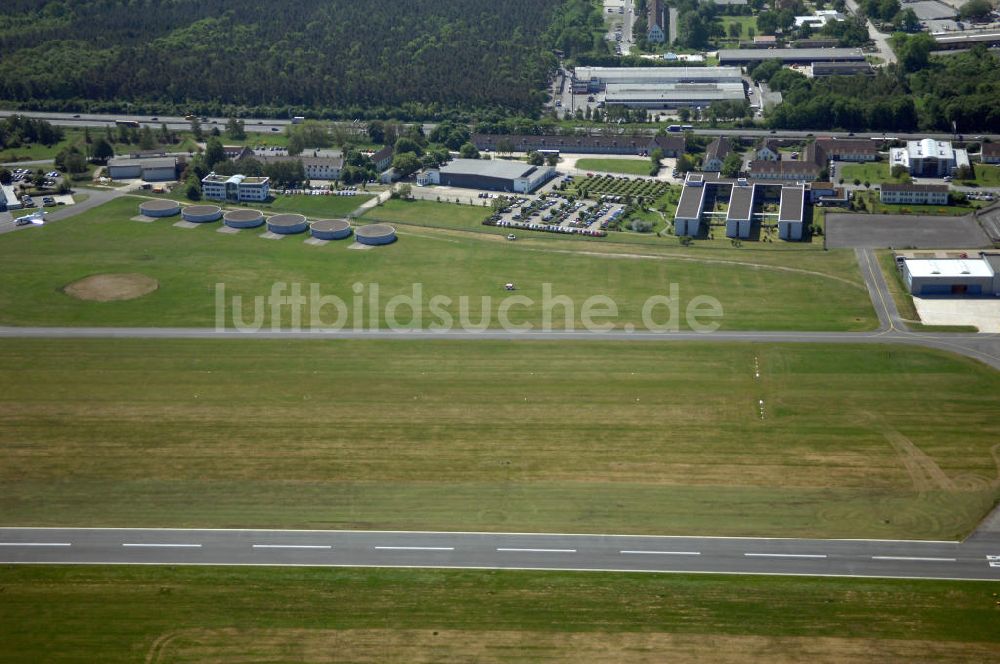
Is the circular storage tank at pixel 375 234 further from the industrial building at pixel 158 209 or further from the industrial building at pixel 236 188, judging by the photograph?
the industrial building at pixel 158 209

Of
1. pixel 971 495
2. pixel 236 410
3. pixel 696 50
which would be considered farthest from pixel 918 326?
pixel 696 50

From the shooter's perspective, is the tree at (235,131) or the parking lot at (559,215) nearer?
the parking lot at (559,215)

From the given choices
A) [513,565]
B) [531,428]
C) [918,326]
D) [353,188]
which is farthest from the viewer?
[353,188]

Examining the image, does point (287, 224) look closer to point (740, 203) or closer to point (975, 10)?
point (740, 203)

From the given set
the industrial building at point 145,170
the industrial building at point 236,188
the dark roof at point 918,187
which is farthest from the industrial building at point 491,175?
the dark roof at point 918,187

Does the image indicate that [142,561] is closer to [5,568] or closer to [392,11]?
[5,568]

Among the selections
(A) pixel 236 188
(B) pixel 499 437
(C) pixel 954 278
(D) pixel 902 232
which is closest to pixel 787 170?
(D) pixel 902 232
